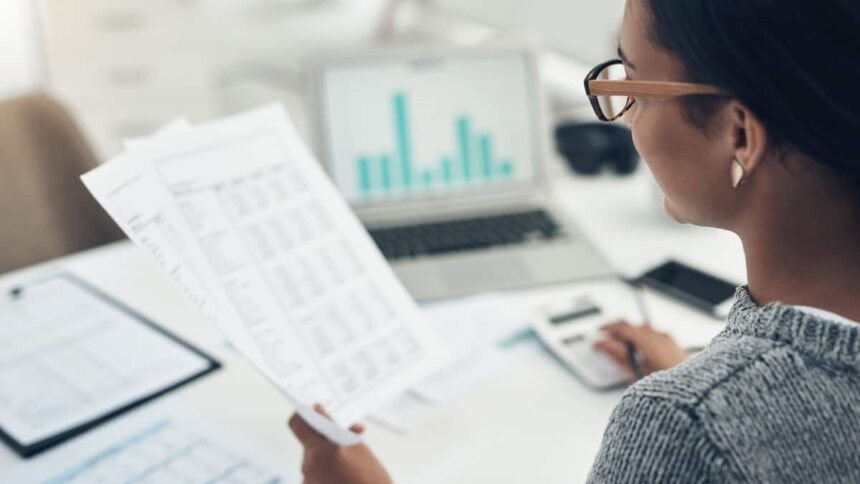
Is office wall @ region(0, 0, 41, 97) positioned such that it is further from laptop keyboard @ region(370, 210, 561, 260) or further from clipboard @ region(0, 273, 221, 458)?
laptop keyboard @ region(370, 210, 561, 260)

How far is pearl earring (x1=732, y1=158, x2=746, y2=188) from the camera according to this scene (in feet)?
1.94

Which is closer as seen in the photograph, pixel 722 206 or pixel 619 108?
pixel 722 206

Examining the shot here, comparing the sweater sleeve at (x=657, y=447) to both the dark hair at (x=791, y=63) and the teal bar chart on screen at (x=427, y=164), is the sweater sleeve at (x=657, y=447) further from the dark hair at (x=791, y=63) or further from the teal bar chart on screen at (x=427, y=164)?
the teal bar chart on screen at (x=427, y=164)

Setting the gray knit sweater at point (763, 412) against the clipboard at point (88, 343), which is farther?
the clipboard at point (88, 343)

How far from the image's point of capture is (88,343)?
3.46 ft

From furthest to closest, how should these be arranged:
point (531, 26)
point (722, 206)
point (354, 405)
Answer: point (531, 26) < point (354, 405) < point (722, 206)

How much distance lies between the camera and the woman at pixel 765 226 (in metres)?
0.52

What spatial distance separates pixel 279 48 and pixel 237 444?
6.56ft

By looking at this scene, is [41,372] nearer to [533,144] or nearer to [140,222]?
[140,222]

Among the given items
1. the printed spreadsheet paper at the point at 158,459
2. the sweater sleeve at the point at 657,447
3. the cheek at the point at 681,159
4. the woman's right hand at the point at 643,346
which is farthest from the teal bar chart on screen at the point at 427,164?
the sweater sleeve at the point at 657,447

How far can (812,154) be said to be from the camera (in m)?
0.55

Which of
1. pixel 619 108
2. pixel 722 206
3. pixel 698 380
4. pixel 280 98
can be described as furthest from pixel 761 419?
pixel 280 98

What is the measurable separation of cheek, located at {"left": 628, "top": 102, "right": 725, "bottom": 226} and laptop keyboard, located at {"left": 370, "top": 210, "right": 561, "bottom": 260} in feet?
2.11

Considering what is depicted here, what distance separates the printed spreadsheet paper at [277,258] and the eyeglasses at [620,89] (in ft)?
1.13
